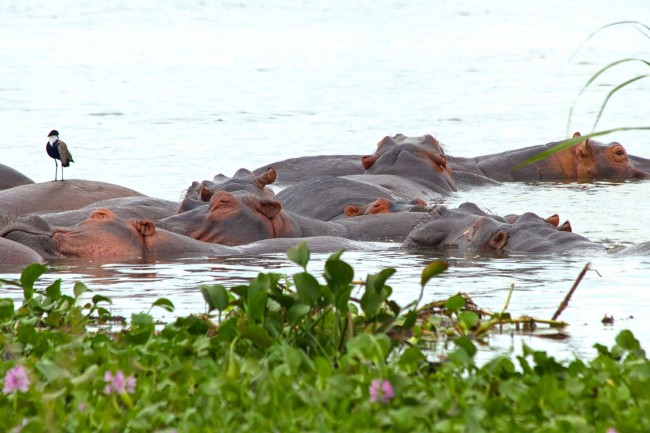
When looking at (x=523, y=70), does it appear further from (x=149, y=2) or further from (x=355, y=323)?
(x=355, y=323)

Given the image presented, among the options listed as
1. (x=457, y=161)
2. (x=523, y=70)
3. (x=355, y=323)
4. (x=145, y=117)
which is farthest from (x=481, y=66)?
(x=355, y=323)

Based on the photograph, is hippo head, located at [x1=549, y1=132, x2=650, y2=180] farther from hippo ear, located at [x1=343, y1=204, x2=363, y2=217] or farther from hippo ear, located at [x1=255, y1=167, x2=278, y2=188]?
hippo ear, located at [x1=255, y1=167, x2=278, y2=188]

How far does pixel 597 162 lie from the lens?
42.9 ft

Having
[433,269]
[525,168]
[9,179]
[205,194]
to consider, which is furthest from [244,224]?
[525,168]

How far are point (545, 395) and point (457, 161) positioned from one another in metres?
10.0

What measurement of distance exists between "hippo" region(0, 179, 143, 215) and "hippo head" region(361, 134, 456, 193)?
2495mm

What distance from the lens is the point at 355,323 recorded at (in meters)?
4.11

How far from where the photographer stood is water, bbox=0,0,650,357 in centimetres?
647

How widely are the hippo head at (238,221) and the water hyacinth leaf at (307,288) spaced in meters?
4.42

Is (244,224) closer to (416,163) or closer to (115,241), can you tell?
(115,241)

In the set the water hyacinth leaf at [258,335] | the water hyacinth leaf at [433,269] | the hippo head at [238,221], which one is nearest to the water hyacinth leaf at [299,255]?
the water hyacinth leaf at [258,335]

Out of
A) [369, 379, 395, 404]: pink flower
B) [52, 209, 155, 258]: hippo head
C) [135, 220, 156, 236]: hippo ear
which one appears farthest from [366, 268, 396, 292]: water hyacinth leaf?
[135, 220, 156, 236]: hippo ear

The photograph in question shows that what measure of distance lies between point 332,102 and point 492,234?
1283 centimetres

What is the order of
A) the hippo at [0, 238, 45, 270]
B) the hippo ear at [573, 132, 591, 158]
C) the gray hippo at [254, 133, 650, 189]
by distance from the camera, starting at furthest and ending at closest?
the hippo ear at [573, 132, 591, 158] < the gray hippo at [254, 133, 650, 189] < the hippo at [0, 238, 45, 270]
